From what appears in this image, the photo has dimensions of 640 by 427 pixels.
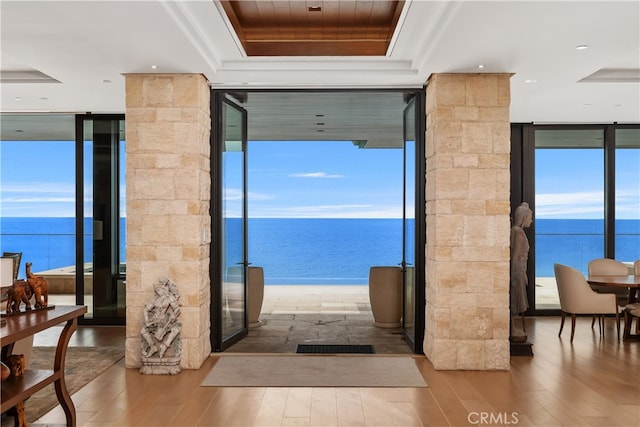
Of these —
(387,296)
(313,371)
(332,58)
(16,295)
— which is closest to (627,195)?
(387,296)

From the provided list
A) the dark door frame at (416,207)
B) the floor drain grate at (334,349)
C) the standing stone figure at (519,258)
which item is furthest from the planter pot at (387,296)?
the standing stone figure at (519,258)

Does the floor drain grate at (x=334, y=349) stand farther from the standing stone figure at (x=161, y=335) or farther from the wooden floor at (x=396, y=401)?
the standing stone figure at (x=161, y=335)

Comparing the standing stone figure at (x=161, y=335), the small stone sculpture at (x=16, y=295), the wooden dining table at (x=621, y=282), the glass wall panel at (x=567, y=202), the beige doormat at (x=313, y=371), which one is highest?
the glass wall panel at (x=567, y=202)

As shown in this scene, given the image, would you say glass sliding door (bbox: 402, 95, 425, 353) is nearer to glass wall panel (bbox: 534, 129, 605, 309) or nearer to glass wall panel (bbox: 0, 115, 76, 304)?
glass wall panel (bbox: 534, 129, 605, 309)

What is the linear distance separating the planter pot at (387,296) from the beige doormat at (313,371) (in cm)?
155

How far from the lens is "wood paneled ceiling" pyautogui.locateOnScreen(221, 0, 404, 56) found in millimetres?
4387

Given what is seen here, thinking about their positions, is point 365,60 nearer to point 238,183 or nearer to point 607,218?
point 238,183

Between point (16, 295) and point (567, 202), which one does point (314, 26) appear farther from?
point (567, 202)

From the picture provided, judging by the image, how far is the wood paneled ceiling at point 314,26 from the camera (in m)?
4.39

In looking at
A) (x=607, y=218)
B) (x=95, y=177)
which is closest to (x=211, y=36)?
(x=95, y=177)

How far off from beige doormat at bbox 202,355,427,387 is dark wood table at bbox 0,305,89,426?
4.29 feet

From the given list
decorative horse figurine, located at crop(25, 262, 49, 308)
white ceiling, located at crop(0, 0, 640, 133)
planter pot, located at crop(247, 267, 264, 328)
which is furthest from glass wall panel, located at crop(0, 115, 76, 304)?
decorative horse figurine, located at crop(25, 262, 49, 308)

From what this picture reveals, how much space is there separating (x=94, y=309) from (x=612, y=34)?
6532mm

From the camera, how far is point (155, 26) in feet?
12.7
